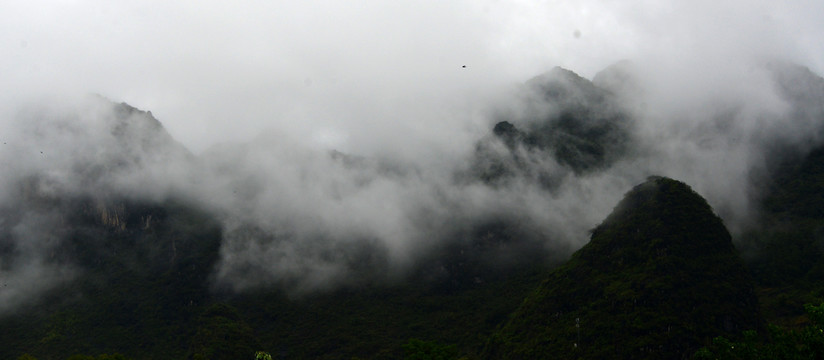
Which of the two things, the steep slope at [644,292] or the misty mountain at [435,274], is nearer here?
the steep slope at [644,292]

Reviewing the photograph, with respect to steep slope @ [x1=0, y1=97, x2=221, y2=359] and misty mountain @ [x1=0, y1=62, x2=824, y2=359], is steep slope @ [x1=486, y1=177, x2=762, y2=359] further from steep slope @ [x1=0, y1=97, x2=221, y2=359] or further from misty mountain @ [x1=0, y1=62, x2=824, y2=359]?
steep slope @ [x1=0, y1=97, x2=221, y2=359]

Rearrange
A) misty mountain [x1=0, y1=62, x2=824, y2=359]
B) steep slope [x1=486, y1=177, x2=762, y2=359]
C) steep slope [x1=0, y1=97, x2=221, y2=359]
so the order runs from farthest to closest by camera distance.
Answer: steep slope [x1=0, y1=97, x2=221, y2=359], misty mountain [x1=0, y1=62, x2=824, y2=359], steep slope [x1=486, y1=177, x2=762, y2=359]

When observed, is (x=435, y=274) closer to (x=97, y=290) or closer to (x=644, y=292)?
(x=644, y=292)

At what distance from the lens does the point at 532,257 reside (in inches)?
6885

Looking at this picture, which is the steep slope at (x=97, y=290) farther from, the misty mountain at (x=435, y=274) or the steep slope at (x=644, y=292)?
the steep slope at (x=644, y=292)

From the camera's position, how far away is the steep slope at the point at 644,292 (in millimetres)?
107062

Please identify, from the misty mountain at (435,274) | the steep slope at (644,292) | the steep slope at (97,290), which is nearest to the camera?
the steep slope at (644,292)

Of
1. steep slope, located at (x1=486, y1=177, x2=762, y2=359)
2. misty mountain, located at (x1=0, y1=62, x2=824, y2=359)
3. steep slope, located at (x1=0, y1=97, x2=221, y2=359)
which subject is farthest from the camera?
steep slope, located at (x1=0, y1=97, x2=221, y2=359)

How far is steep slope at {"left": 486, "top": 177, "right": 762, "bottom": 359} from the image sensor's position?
10706 centimetres

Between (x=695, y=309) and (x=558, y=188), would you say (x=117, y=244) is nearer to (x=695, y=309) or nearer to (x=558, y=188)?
(x=558, y=188)

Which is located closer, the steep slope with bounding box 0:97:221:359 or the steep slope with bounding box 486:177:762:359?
the steep slope with bounding box 486:177:762:359

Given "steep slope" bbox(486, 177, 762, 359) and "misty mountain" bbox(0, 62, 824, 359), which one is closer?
"steep slope" bbox(486, 177, 762, 359)

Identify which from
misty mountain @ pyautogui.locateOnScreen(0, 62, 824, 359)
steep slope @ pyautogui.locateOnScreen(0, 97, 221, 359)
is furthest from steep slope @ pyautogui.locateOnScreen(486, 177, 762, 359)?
steep slope @ pyautogui.locateOnScreen(0, 97, 221, 359)

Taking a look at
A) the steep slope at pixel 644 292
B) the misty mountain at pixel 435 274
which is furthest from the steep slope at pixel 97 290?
the steep slope at pixel 644 292
